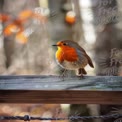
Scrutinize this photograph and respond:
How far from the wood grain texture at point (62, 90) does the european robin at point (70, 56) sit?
15 centimetres

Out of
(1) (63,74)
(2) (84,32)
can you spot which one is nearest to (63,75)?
(1) (63,74)

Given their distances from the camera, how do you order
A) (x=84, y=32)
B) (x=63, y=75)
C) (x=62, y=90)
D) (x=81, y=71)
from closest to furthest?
(x=62, y=90) < (x=63, y=75) < (x=81, y=71) < (x=84, y=32)

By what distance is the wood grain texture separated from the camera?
138cm

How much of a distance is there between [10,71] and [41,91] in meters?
1.51

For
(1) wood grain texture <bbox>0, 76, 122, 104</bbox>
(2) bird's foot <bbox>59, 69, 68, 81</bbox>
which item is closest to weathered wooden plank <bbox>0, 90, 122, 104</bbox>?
(1) wood grain texture <bbox>0, 76, 122, 104</bbox>

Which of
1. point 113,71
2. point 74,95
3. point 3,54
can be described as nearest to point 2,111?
point 3,54

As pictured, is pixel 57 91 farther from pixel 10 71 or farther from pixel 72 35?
pixel 10 71

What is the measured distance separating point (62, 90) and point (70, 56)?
27 cm

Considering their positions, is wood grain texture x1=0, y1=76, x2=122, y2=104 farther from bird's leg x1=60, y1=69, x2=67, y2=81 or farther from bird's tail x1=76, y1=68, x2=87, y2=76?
bird's tail x1=76, y1=68, x2=87, y2=76

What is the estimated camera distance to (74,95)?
4.58 ft

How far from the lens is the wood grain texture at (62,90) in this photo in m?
1.38

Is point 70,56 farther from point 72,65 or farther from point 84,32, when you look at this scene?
point 84,32

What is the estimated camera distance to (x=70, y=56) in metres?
1.62

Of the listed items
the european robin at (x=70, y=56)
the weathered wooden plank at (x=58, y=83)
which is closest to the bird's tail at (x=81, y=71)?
the european robin at (x=70, y=56)
